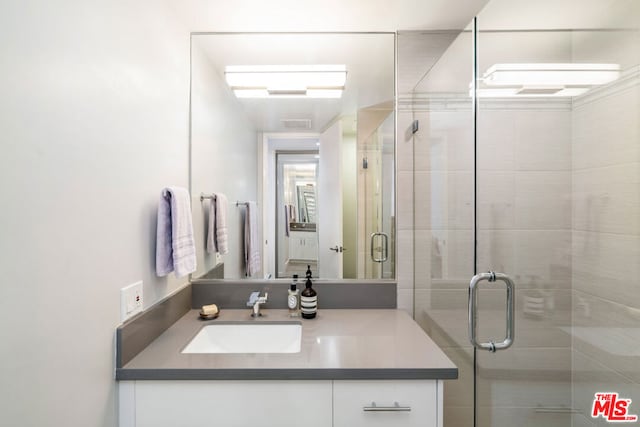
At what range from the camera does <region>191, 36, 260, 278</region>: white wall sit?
1.52 meters

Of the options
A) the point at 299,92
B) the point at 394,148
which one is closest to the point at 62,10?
the point at 299,92

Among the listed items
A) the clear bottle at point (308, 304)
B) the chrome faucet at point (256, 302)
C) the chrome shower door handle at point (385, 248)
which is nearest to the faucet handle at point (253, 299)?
the chrome faucet at point (256, 302)

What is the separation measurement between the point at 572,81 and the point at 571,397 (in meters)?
1.09

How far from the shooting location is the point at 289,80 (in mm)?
1521

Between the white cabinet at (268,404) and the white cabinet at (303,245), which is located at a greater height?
the white cabinet at (303,245)

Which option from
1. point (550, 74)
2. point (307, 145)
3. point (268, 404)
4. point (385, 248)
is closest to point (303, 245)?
point (385, 248)

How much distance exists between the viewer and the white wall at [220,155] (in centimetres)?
152

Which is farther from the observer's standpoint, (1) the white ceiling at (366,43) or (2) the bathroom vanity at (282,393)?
(1) the white ceiling at (366,43)

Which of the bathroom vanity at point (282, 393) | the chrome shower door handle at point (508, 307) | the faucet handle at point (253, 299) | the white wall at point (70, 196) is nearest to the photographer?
the white wall at point (70, 196)

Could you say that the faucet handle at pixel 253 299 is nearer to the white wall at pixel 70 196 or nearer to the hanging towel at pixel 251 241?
the hanging towel at pixel 251 241

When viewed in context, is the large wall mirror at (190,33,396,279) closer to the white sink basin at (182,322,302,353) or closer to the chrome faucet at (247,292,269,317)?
the chrome faucet at (247,292,269,317)

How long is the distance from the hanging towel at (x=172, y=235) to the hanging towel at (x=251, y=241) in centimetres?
43

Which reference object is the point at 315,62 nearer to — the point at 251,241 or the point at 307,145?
the point at 307,145

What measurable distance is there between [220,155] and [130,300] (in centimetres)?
87
